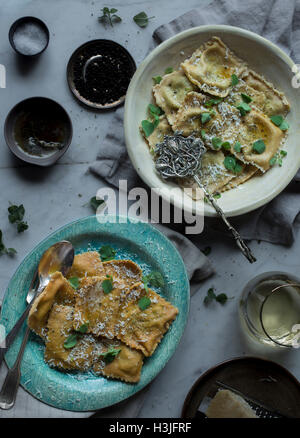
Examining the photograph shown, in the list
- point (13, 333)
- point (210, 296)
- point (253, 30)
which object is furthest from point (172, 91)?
point (13, 333)

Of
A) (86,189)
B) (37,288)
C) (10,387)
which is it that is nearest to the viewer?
(10,387)

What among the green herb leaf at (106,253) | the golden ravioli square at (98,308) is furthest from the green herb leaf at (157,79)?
the golden ravioli square at (98,308)

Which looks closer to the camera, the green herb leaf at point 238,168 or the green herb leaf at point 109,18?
the green herb leaf at point 238,168

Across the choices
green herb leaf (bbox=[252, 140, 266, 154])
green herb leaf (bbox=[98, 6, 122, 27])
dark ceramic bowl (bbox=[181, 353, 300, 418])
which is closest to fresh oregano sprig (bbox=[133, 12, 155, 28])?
green herb leaf (bbox=[98, 6, 122, 27])

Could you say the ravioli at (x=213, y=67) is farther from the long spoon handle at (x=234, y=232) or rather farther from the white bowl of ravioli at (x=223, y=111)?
the long spoon handle at (x=234, y=232)

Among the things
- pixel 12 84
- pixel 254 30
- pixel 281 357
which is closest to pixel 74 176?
pixel 12 84

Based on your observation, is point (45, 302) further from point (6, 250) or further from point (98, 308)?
point (6, 250)

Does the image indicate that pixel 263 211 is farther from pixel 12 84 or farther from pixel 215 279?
pixel 12 84

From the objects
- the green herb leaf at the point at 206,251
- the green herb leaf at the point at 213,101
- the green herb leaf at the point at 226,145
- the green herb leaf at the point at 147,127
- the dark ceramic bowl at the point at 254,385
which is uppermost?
the green herb leaf at the point at 213,101
